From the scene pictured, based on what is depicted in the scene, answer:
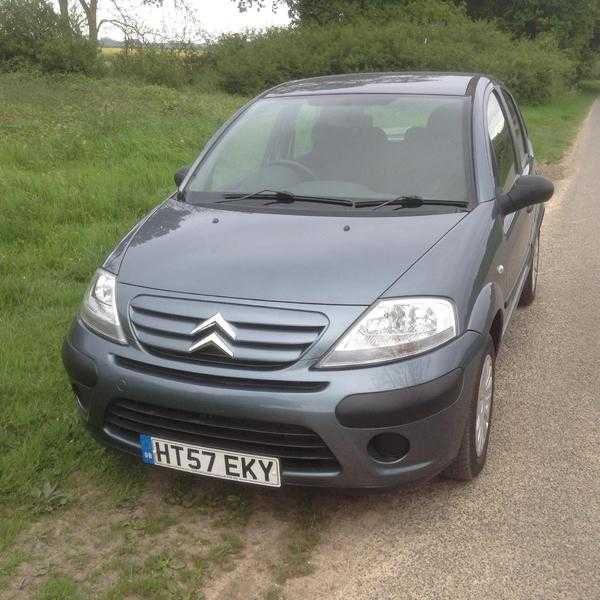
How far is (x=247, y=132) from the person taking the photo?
4.27 m

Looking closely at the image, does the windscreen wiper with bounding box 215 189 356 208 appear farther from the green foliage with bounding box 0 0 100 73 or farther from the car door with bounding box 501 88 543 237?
the green foliage with bounding box 0 0 100 73

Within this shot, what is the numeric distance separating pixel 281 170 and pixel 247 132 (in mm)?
535

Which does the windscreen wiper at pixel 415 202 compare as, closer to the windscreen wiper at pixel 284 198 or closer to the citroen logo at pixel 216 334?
the windscreen wiper at pixel 284 198

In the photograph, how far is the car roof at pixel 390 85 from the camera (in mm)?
4148

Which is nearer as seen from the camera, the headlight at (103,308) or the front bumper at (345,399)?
the front bumper at (345,399)

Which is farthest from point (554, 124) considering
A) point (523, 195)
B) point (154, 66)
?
point (523, 195)

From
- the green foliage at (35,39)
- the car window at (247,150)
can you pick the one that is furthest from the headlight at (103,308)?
the green foliage at (35,39)

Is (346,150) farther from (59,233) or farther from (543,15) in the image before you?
(543,15)

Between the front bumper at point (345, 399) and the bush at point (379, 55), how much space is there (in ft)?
76.2

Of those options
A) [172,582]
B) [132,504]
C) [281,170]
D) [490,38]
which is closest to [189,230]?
[281,170]

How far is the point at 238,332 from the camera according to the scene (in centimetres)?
267

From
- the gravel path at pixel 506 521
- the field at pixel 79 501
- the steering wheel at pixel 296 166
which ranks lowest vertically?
the gravel path at pixel 506 521

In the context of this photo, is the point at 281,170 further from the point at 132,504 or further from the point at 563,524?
the point at 563,524

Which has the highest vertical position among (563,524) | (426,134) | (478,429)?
(426,134)
